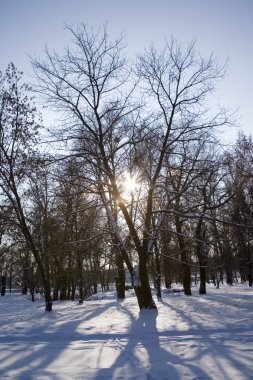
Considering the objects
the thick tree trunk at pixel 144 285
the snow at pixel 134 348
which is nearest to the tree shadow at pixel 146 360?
the snow at pixel 134 348

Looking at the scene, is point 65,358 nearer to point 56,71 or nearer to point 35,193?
point 56,71

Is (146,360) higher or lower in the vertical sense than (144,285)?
lower

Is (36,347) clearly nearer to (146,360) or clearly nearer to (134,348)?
(134,348)

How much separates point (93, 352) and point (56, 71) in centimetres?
1107

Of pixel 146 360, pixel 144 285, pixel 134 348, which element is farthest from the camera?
pixel 144 285

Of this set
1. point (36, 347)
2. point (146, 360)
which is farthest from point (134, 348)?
point (36, 347)

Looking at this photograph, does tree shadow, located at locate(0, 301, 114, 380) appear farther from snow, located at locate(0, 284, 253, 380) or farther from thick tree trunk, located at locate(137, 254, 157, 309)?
thick tree trunk, located at locate(137, 254, 157, 309)

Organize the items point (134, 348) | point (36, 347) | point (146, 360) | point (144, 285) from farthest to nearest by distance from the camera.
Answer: point (144, 285), point (36, 347), point (134, 348), point (146, 360)

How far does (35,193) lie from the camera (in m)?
20.7

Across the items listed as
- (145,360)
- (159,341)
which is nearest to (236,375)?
(145,360)

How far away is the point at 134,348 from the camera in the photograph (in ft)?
27.8

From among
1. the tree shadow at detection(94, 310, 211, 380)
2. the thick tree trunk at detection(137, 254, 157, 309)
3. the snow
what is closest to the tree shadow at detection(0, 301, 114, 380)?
the snow

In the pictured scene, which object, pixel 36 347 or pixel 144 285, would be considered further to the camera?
pixel 144 285

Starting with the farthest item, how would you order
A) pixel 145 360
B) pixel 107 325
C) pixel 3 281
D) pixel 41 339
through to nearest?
pixel 3 281, pixel 107 325, pixel 41 339, pixel 145 360
